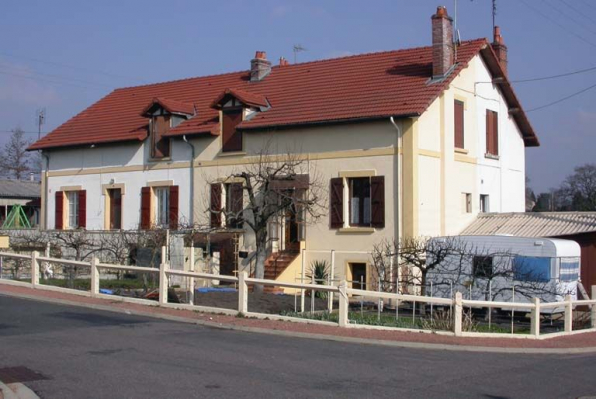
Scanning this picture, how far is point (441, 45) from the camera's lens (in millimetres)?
26781

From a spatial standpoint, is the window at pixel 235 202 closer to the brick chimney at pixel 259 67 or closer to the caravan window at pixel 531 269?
the brick chimney at pixel 259 67

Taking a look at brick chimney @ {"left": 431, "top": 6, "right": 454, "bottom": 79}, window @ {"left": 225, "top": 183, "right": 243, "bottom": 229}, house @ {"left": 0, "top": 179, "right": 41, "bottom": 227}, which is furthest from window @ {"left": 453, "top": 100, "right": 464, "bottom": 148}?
house @ {"left": 0, "top": 179, "right": 41, "bottom": 227}

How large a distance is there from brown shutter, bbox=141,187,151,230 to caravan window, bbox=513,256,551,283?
1567cm

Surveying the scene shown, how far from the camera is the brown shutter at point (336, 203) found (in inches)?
1053

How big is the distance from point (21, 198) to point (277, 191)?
31630 millimetres

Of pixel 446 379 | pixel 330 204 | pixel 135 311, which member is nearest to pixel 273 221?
pixel 330 204

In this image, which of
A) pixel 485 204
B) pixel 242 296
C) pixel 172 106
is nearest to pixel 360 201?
pixel 485 204

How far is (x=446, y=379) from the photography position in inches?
449

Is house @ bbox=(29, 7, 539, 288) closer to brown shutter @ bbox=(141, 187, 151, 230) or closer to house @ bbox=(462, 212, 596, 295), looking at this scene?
brown shutter @ bbox=(141, 187, 151, 230)

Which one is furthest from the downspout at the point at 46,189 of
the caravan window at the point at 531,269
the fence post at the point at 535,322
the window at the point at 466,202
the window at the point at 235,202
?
the fence post at the point at 535,322

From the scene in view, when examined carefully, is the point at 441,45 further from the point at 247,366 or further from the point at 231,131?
the point at 247,366

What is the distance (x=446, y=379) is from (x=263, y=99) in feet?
64.9

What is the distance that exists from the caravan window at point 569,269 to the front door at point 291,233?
377 inches

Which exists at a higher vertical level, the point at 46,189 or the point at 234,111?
the point at 234,111
